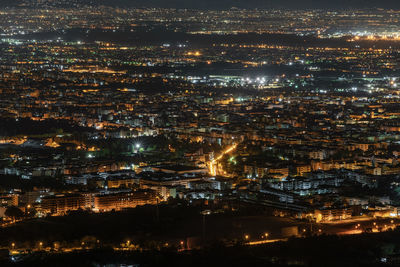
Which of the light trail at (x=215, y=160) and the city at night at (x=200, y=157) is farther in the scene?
the light trail at (x=215, y=160)

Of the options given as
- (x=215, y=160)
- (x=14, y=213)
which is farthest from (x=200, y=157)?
(x=14, y=213)

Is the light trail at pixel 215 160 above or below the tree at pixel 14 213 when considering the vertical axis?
below

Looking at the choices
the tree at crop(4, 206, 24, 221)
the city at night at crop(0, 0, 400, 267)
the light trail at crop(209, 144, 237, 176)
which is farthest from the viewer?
the light trail at crop(209, 144, 237, 176)

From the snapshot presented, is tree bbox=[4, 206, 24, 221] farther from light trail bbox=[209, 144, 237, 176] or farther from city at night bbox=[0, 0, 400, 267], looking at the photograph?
light trail bbox=[209, 144, 237, 176]

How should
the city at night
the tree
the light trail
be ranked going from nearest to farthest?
the city at night → the tree → the light trail

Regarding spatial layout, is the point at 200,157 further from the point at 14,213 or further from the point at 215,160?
the point at 14,213

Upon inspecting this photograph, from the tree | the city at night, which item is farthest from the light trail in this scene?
the tree

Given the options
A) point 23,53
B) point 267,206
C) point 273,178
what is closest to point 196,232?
point 267,206

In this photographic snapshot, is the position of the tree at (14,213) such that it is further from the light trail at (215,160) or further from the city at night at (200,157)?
the light trail at (215,160)

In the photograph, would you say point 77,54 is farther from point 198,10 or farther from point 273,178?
point 273,178

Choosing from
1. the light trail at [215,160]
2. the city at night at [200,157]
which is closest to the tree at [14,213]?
the city at night at [200,157]

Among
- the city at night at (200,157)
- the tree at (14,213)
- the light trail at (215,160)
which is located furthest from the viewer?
the light trail at (215,160)
